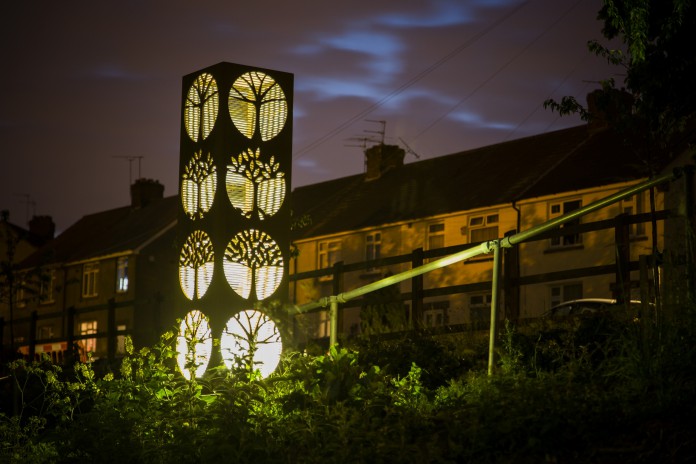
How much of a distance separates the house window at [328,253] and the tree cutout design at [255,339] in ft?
122

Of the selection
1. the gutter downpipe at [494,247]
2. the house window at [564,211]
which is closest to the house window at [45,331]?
the house window at [564,211]

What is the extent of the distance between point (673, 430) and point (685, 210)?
2143mm

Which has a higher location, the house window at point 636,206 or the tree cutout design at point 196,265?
the house window at point 636,206

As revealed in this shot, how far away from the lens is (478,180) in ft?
140

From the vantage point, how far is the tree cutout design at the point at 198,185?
852cm

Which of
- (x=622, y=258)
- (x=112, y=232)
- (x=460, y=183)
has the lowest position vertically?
(x=622, y=258)

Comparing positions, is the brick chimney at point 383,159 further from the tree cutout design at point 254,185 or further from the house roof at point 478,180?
the tree cutout design at point 254,185

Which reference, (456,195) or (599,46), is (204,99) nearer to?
(599,46)

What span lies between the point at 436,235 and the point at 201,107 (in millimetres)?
33200

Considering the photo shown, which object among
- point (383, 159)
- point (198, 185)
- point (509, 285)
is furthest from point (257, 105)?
point (383, 159)

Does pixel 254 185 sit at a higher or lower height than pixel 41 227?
lower

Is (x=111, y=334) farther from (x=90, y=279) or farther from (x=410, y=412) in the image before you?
(x=90, y=279)

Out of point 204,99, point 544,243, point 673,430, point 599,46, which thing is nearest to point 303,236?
point 544,243

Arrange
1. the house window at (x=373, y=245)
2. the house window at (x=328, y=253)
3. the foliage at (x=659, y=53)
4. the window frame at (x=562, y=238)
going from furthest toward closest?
the house window at (x=328, y=253) → the house window at (x=373, y=245) → the window frame at (x=562, y=238) → the foliage at (x=659, y=53)
